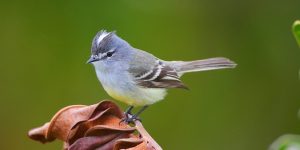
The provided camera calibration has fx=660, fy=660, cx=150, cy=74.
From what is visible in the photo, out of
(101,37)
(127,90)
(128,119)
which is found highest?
(101,37)

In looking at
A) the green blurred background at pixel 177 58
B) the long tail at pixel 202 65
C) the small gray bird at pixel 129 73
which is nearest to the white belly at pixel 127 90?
the small gray bird at pixel 129 73

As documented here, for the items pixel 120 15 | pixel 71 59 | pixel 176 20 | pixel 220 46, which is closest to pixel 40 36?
pixel 71 59

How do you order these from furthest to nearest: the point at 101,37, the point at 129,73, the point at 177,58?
the point at 177,58 < the point at 129,73 < the point at 101,37

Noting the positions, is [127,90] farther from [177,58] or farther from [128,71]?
[177,58]

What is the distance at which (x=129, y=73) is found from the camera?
475cm

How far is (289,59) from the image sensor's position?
654 centimetres

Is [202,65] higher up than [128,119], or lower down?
lower down

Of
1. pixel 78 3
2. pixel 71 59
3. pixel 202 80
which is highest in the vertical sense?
pixel 78 3

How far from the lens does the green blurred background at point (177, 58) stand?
621 cm

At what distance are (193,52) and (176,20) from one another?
1.19 feet

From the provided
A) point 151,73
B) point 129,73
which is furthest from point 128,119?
point 151,73

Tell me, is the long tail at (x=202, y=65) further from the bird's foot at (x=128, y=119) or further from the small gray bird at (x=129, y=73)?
the bird's foot at (x=128, y=119)

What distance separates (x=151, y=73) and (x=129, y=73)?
0.19m

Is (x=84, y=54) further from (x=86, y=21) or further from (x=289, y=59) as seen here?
(x=289, y=59)
